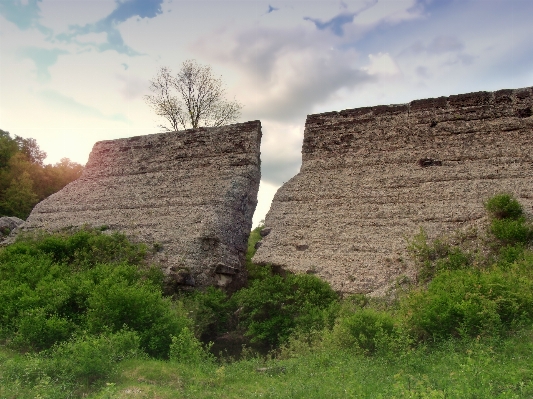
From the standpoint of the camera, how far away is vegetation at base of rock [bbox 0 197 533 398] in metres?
5.55

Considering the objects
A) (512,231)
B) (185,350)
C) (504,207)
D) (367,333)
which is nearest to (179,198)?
(185,350)

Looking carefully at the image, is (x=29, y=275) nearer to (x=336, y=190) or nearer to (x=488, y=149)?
(x=336, y=190)

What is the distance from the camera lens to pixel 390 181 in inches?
459

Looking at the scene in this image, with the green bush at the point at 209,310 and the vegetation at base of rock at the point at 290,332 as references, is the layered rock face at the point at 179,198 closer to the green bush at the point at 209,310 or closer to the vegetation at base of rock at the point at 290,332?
the green bush at the point at 209,310

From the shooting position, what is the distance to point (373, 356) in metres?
6.70

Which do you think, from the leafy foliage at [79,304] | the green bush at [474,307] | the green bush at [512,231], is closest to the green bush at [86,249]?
the leafy foliage at [79,304]

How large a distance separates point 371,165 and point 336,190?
117 cm

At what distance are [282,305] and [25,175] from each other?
19567 mm

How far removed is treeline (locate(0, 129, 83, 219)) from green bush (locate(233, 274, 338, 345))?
17753 millimetres

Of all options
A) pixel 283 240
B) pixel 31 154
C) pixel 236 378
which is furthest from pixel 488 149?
pixel 31 154

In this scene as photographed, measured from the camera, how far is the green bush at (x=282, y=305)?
9188mm

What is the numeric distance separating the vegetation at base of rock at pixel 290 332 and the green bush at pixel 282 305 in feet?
0.09

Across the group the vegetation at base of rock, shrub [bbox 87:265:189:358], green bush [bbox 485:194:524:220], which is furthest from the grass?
green bush [bbox 485:194:524:220]

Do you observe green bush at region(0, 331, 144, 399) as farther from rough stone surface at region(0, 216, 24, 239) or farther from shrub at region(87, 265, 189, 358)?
rough stone surface at region(0, 216, 24, 239)
